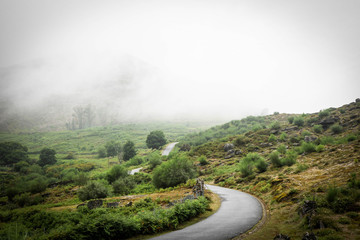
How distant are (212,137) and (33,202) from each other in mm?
69020

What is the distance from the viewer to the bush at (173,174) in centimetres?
3009

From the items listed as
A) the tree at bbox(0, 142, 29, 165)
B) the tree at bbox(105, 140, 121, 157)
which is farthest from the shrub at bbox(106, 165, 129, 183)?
the tree at bbox(0, 142, 29, 165)

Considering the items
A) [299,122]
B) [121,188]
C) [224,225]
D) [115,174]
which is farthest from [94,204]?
[299,122]

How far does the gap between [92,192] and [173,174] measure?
13.0m

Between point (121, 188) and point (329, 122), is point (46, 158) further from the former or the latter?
point (329, 122)

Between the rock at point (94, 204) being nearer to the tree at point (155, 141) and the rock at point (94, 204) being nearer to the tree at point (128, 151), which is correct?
the tree at point (128, 151)

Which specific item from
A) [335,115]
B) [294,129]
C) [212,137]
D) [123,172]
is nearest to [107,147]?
[212,137]

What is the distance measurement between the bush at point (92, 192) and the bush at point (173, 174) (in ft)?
29.0

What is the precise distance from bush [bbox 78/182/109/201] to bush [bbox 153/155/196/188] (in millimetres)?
8831

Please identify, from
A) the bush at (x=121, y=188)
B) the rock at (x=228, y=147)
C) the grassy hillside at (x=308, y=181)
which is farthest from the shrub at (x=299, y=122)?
the bush at (x=121, y=188)

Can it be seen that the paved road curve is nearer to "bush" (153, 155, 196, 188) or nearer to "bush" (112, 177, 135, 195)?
"bush" (153, 155, 196, 188)

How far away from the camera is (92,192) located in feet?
88.5

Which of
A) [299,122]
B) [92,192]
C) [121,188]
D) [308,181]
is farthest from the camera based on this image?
[299,122]

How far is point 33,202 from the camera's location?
30375mm
